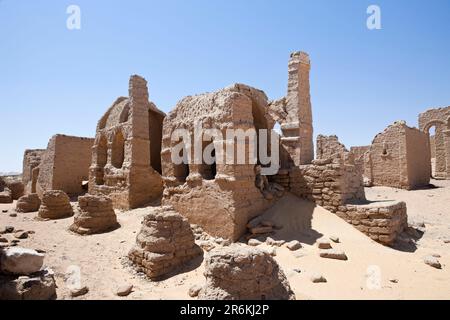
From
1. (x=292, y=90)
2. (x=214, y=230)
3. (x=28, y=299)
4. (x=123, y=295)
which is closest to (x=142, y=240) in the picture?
(x=123, y=295)

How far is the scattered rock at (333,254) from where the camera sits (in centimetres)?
535

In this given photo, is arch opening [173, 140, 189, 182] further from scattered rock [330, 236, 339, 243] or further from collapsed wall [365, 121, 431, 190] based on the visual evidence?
collapsed wall [365, 121, 431, 190]

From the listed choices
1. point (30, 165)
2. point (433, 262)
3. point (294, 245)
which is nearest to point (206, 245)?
point (294, 245)

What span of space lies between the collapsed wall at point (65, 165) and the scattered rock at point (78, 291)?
10.7m

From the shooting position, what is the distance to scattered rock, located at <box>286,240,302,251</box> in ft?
18.9

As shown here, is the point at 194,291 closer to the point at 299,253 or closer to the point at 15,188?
the point at 299,253

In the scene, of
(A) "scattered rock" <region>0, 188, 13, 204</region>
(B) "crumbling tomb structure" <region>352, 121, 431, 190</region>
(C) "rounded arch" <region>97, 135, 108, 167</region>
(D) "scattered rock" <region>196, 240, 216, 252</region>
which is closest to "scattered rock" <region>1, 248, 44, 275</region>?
(D) "scattered rock" <region>196, 240, 216, 252</region>

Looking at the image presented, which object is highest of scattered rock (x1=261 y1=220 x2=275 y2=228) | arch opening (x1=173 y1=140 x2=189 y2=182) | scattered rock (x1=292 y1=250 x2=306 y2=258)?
arch opening (x1=173 y1=140 x2=189 y2=182)

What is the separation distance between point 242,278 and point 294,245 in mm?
2481

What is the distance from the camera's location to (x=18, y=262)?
390 cm

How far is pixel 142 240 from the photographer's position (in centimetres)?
583

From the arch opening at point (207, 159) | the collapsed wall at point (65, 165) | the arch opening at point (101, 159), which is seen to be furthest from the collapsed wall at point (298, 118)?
the collapsed wall at point (65, 165)

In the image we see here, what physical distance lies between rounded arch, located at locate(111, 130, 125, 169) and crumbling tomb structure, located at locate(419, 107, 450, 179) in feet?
57.4
